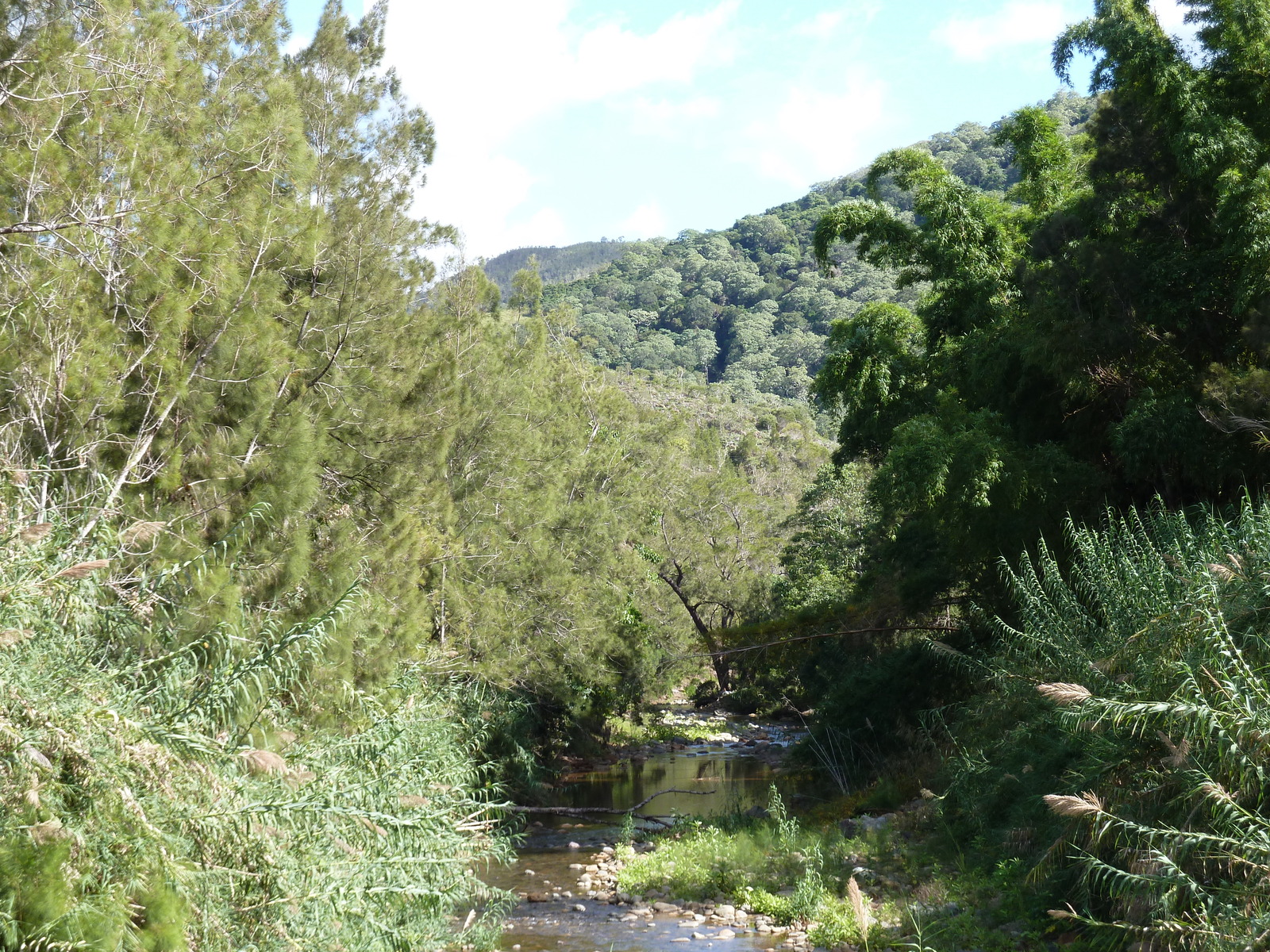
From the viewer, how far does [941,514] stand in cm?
1147

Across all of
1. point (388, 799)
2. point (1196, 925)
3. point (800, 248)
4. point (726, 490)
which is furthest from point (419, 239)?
point (800, 248)

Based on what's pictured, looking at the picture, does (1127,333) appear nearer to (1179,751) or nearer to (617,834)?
(1179,751)

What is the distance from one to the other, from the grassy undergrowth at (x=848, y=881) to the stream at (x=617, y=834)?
616 millimetres

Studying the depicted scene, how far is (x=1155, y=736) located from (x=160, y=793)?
4929 mm

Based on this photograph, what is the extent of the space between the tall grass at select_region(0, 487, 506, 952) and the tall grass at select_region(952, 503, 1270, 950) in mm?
3055

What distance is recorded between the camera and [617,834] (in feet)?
49.4

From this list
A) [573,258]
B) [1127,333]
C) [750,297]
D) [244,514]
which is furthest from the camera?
[573,258]

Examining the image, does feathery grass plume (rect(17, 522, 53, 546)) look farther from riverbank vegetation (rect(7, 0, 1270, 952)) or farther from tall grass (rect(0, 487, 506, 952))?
riverbank vegetation (rect(7, 0, 1270, 952))

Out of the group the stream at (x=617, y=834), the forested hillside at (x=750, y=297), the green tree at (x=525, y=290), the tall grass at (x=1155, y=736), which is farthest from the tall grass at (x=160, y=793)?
the forested hillside at (x=750, y=297)

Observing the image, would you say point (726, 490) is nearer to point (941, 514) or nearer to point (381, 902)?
point (941, 514)

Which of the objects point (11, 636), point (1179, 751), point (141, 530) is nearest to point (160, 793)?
point (11, 636)

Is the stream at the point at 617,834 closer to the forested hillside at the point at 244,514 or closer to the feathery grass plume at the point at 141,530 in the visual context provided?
the forested hillside at the point at 244,514

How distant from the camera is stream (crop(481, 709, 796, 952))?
973cm

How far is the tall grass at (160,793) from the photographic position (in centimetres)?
354
